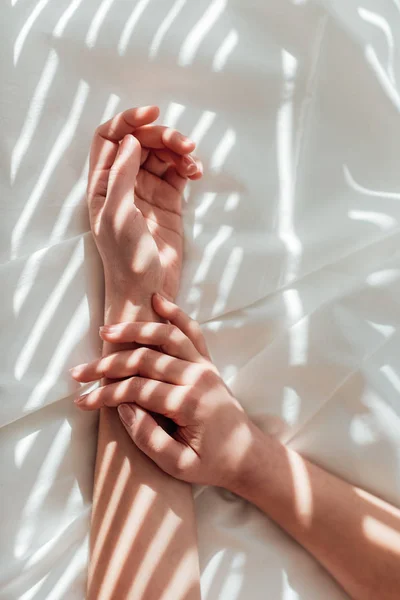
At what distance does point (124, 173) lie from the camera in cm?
117

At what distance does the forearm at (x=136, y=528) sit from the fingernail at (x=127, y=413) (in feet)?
0.09

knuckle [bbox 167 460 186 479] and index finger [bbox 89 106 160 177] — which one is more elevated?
index finger [bbox 89 106 160 177]

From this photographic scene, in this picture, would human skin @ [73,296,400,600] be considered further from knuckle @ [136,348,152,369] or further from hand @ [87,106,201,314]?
hand @ [87,106,201,314]

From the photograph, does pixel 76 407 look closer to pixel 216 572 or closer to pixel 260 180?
pixel 216 572

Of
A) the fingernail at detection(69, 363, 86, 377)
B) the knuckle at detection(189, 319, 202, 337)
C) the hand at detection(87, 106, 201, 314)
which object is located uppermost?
the hand at detection(87, 106, 201, 314)

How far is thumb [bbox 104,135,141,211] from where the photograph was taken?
1.16m

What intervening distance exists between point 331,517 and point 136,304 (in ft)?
1.55

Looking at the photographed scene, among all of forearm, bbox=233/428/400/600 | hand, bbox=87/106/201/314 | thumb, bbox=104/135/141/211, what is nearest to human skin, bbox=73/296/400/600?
forearm, bbox=233/428/400/600

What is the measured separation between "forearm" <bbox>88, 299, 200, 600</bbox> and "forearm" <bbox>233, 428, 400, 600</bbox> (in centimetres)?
12

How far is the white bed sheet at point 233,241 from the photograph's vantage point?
3.60 feet

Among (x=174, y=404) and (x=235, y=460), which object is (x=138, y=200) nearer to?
(x=174, y=404)

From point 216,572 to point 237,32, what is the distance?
96cm

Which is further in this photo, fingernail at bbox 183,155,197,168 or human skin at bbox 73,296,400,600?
fingernail at bbox 183,155,197,168

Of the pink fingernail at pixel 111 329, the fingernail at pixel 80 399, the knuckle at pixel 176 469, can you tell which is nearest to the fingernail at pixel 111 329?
the pink fingernail at pixel 111 329
